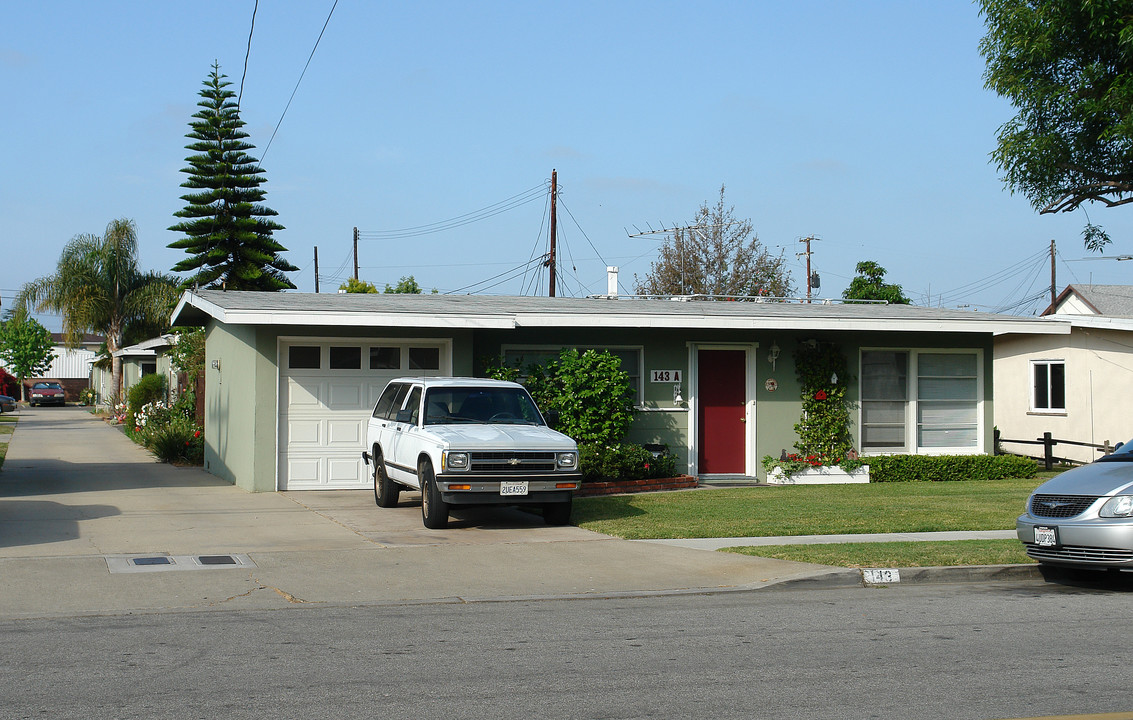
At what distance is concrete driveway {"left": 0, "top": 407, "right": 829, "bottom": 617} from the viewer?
9109 mm

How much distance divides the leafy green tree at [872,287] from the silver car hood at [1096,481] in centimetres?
3823

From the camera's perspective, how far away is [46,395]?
65438 millimetres

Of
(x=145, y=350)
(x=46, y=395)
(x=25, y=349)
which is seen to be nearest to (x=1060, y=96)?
(x=145, y=350)

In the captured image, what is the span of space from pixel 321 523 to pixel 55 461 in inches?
481

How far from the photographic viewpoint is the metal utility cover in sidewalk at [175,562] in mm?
10102

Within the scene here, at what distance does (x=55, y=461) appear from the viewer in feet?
74.3

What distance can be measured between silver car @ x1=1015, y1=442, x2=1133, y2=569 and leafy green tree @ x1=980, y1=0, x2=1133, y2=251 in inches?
458

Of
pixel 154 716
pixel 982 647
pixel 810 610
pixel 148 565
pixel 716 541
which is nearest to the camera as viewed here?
pixel 154 716

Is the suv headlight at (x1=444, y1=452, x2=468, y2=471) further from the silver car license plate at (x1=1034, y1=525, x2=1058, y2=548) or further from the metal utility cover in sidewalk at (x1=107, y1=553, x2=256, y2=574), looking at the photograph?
the silver car license plate at (x1=1034, y1=525, x2=1058, y2=548)

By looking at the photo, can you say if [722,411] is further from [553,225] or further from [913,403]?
[553,225]

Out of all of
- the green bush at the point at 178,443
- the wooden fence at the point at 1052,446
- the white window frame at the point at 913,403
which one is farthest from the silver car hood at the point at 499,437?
the wooden fence at the point at 1052,446

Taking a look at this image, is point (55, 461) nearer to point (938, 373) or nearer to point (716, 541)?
point (716, 541)

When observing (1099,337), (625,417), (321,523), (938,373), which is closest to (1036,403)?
(1099,337)

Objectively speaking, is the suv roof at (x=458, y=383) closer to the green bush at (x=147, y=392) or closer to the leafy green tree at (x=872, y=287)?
the green bush at (x=147, y=392)
